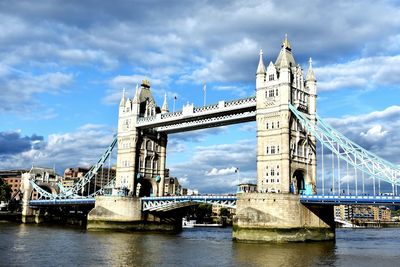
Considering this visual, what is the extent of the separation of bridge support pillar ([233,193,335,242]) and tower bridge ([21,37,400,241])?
109 mm

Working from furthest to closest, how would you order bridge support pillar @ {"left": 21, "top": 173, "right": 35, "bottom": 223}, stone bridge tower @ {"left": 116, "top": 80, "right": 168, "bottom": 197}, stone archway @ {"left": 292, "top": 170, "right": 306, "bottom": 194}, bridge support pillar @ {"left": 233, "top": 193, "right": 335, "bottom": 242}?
bridge support pillar @ {"left": 21, "top": 173, "right": 35, "bottom": 223}
stone bridge tower @ {"left": 116, "top": 80, "right": 168, "bottom": 197}
stone archway @ {"left": 292, "top": 170, "right": 306, "bottom": 194}
bridge support pillar @ {"left": 233, "top": 193, "right": 335, "bottom": 242}

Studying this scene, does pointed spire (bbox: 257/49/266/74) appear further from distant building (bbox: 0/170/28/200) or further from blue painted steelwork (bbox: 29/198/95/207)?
distant building (bbox: 0/170/28/200)

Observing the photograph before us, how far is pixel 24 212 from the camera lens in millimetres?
105250

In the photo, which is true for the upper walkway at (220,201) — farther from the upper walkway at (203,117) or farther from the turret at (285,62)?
the turret at (285,62)

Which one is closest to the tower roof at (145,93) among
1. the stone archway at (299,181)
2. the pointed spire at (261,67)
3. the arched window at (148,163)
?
the arched window at (148,163)

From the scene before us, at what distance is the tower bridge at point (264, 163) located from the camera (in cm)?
5494

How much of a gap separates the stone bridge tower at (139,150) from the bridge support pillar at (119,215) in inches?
161

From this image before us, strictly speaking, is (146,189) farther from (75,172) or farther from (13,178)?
(75,172)

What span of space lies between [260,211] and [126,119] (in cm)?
3689

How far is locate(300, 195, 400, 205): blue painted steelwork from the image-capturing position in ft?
165

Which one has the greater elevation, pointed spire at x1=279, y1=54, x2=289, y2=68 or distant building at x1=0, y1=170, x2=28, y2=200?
pointed spire at x1=279, y1=54, x2=289, y2=68

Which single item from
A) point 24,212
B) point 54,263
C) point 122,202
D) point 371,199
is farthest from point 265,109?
point 24,212

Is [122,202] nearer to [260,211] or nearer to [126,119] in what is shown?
[126,119]

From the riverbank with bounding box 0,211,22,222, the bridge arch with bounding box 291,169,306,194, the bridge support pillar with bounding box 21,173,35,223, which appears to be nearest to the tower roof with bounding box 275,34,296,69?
the bridge arch with bounding box 291,169,306,194
